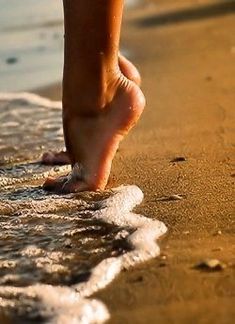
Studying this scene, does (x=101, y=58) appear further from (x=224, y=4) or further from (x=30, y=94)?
(x=224, y=4)

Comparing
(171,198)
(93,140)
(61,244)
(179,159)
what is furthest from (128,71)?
(61,244)

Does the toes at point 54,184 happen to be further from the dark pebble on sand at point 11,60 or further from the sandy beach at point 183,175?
the dark pebble on sand at point 11,60

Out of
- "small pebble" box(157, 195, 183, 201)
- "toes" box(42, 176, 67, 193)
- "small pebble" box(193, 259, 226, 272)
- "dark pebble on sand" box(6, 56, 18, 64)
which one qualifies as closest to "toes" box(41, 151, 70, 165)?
"toes" box(42, 176, 67, 193)

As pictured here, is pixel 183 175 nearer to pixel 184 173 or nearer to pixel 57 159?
pixel 184 173

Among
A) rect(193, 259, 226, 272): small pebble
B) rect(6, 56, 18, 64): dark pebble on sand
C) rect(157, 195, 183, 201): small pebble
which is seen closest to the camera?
rect(193, 259, 226, 272): small pebble

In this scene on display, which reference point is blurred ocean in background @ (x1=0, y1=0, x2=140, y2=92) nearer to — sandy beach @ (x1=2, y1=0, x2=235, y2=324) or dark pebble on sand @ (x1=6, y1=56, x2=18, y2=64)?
dark pebble on sand @ (x1=6, y1=56, x2=18, y2=64)

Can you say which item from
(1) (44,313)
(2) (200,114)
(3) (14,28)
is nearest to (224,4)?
(3) (14,28)

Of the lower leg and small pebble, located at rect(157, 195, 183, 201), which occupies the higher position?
the lower leg
